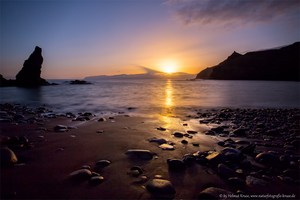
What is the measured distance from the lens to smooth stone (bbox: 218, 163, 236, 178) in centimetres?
413

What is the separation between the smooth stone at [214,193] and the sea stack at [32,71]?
253 ft

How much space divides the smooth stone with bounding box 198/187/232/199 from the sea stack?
77189 millimetres

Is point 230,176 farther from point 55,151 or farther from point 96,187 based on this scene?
point 55,151

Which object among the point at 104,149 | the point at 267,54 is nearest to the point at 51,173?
the point at 104,149

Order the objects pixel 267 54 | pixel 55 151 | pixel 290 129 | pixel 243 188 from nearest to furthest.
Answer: pixel 243 188 < pixel 55 151 < pixel 290 129 < pixel 267 54

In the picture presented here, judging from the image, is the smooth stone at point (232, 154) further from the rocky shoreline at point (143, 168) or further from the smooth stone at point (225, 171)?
the smooth stone at point (225, 171)

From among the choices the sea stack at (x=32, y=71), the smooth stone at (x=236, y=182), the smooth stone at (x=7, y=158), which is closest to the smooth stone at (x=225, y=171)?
the smooth stone at (x=236, y=182)

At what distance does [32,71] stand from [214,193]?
82.0 m

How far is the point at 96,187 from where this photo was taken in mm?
3574

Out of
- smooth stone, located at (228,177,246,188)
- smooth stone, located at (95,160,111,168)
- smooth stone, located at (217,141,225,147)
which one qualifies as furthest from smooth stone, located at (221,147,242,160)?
smooth stone, located at (95,160,111,168)

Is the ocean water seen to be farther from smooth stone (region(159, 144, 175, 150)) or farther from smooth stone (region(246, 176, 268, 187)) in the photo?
smooth stone (region(246, 176, 268, 187))

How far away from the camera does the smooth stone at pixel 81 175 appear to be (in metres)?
3.86

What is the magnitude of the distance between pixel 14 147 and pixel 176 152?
4280mm

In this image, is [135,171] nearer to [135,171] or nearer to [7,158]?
[135,171]
